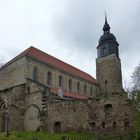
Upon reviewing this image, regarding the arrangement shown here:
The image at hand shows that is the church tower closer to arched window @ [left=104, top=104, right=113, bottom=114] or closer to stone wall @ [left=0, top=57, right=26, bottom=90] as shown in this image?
stone wall @ [left=0, top=57, right=26, bottom=90]

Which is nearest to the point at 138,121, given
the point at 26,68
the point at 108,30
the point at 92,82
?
the point at 26,68

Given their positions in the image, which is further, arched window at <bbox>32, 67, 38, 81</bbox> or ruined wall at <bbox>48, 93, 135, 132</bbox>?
arched window at <bbox>32, 67, 38, 81</bbox>

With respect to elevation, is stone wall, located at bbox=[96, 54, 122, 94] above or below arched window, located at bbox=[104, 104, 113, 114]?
above

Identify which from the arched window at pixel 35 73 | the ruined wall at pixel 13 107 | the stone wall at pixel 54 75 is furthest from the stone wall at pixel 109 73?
the ruined wall at pixel 13 107

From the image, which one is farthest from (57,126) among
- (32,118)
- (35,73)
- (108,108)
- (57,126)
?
(35,73)

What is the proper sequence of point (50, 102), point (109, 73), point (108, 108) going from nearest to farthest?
point (108, 108) → point (50, 102) → point (109, 73)

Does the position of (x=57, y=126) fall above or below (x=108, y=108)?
below

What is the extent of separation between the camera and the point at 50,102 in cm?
3128

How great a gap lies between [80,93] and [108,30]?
14128 millimetres

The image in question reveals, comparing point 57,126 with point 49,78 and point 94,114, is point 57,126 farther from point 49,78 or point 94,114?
point 49,78

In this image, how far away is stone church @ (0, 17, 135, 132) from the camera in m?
26.7

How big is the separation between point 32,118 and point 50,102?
3.18m

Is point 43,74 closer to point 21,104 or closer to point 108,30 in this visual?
point 21,104

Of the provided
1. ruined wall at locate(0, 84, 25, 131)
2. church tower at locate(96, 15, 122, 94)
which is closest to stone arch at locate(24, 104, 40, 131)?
ruined wall at locate(0, 84, 25, 131)
